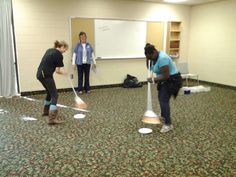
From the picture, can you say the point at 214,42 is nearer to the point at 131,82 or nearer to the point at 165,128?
the point at 131,82

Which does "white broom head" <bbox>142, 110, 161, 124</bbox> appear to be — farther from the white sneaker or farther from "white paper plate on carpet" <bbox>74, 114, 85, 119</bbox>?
"white paper plate on carpet" <bbox>74, 114, 85, 119</bbox>

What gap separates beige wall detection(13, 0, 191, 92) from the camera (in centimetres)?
539

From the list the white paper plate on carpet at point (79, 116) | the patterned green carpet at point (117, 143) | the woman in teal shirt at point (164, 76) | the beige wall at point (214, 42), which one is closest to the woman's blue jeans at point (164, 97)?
the woman in teal shirt at point (164, 76)

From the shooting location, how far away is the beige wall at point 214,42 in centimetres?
641

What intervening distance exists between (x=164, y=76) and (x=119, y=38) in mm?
3662

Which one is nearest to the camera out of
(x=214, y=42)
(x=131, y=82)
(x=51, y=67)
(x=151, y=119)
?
(x=51, y=67)

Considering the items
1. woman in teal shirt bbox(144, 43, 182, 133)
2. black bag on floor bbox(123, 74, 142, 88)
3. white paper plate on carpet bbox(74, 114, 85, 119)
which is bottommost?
white paper plate on carpet bbox(74, 114, 85, 119)

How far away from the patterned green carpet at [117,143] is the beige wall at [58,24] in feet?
4.34

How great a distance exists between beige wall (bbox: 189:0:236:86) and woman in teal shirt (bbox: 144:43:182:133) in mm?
3943

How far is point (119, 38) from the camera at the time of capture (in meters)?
6.52

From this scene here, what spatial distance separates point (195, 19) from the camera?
24.4 feet

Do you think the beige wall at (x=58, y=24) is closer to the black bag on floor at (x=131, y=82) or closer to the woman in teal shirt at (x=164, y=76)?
the black bag on floor at (x=131, y=82)

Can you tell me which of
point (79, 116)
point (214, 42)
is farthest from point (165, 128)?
point (214, 42)

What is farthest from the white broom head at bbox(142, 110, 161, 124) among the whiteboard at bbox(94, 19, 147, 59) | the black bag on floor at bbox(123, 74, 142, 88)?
the whiteboard at bbox(94, 19, 147, 59)
